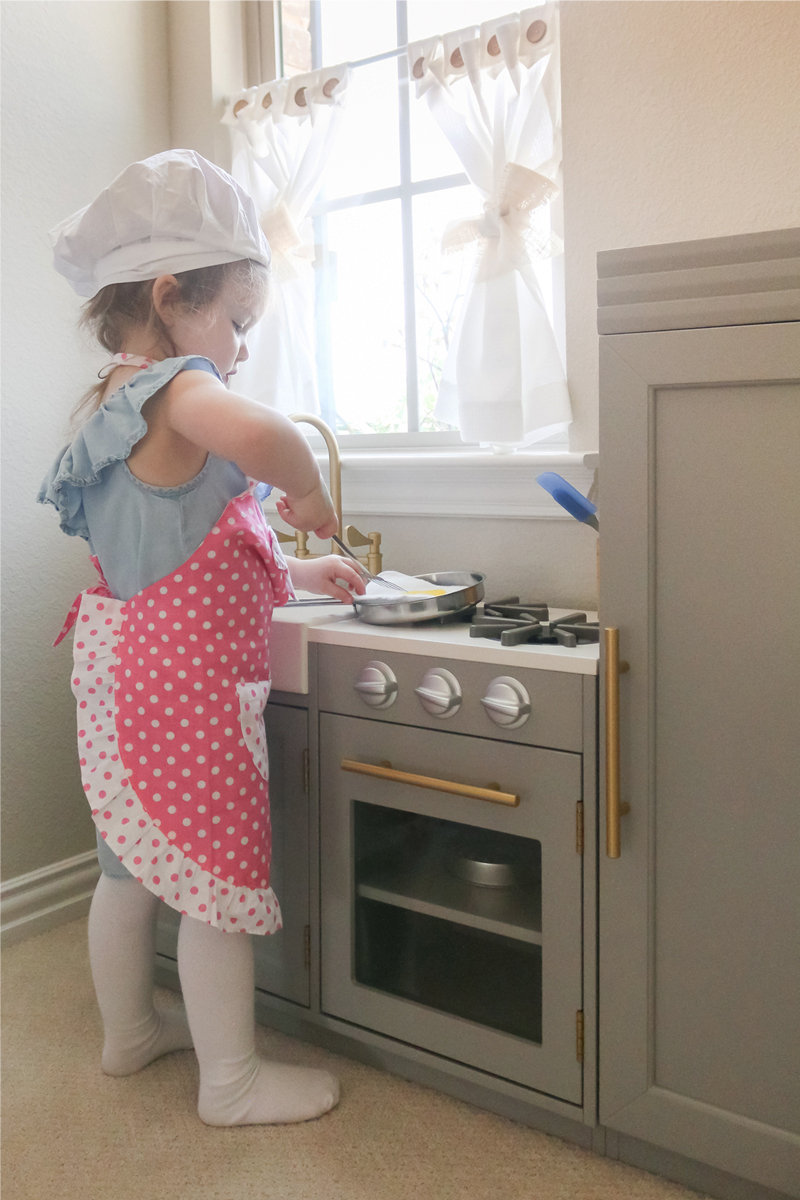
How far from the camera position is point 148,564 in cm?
126

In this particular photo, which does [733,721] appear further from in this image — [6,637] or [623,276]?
[6,637]

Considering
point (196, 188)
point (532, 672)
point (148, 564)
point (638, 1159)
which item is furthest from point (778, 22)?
point (638, 1159)

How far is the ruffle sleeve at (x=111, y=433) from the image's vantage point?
3.95 ft

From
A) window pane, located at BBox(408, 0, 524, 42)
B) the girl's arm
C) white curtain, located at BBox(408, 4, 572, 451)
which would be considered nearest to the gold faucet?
white curtain, located at BBox(408, 4, 572, 451)

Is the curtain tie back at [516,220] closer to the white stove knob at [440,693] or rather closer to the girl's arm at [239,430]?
the girl's arm at [239,430]

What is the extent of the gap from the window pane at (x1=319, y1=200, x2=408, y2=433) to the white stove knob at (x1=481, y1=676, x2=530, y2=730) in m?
1.01

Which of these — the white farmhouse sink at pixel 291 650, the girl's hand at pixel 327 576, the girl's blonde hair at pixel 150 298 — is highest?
the girl's blonde hair at pixel 150 298

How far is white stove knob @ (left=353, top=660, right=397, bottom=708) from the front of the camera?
1336 millimetres

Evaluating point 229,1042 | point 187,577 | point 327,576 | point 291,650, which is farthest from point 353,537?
point 229,1042

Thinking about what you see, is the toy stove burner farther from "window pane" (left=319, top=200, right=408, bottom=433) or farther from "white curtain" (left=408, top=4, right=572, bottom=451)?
"window pane" (left=319, top=200, right=408, bottom=433)

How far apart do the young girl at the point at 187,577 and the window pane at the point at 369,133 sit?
0.85 meters

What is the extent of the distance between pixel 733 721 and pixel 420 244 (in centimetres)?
136

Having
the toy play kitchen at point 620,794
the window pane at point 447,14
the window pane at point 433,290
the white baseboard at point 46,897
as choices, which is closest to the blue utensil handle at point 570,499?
the toy play kitchen at point 620,794

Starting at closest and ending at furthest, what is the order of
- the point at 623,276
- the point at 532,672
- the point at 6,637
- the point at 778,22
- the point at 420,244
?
the point at 623,276 → the point at 532,672 → the point at 778,22 → the point at 6,637 → the point at 420,244
